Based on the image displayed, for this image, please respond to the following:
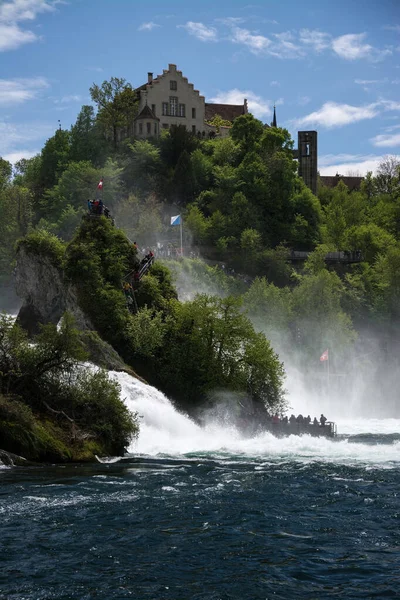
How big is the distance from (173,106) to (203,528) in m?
113

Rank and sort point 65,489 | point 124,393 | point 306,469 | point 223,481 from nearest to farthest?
1. point 65,489
2. point 223,481
3. point 306,469
4. point 124,393

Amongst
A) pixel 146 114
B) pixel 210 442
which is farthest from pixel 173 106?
pixel 210 442

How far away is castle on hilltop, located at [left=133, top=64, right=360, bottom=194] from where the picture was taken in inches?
5305

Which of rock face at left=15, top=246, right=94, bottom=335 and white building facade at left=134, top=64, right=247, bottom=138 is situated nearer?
rock face at left=15, top=246, right=94, bottom=335

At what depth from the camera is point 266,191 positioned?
125 m

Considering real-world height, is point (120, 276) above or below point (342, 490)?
above

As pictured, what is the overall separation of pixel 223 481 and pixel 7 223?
88.4 meters

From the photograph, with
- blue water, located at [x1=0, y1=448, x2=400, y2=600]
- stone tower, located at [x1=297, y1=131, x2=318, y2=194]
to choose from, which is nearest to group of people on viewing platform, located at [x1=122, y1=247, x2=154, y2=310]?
blue water, located at [x1=0, y1=448, x2=400, y2=600]

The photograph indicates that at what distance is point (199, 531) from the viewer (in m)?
33.2

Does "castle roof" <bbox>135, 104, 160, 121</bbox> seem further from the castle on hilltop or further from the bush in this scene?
the bush

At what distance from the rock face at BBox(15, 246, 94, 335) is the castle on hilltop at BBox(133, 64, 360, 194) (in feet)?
212

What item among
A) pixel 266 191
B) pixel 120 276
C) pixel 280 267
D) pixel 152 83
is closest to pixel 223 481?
pixel 120 276

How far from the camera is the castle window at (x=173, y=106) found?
139375mm

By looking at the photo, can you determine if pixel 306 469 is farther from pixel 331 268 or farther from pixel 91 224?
pixel 331 268
